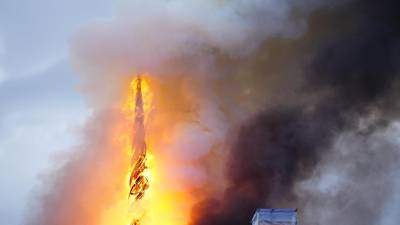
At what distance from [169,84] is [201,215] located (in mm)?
16198

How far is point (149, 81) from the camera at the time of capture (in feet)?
270

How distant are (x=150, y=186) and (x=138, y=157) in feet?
12.3

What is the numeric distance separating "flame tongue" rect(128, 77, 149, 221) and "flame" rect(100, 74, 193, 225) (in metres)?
0.38

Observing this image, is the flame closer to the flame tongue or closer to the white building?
the flame tongue

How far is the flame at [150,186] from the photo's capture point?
258 feet

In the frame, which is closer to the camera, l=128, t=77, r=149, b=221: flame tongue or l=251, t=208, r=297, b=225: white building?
l=251, t=208, r=297, b=225: white building

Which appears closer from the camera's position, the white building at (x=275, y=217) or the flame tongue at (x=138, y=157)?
the white building at (x=275, y=217)

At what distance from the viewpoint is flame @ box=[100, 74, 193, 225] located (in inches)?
3098

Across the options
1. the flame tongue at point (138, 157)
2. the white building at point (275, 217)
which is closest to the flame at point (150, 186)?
the flame tongue at point (138, 157)

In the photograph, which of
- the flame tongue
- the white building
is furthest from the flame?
the white building

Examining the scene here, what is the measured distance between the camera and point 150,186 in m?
79.3

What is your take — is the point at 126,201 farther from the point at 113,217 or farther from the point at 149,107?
the point at 149,107

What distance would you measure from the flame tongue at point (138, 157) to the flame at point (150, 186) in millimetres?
378

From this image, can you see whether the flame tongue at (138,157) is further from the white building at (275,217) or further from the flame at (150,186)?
the white building at (275,217)
